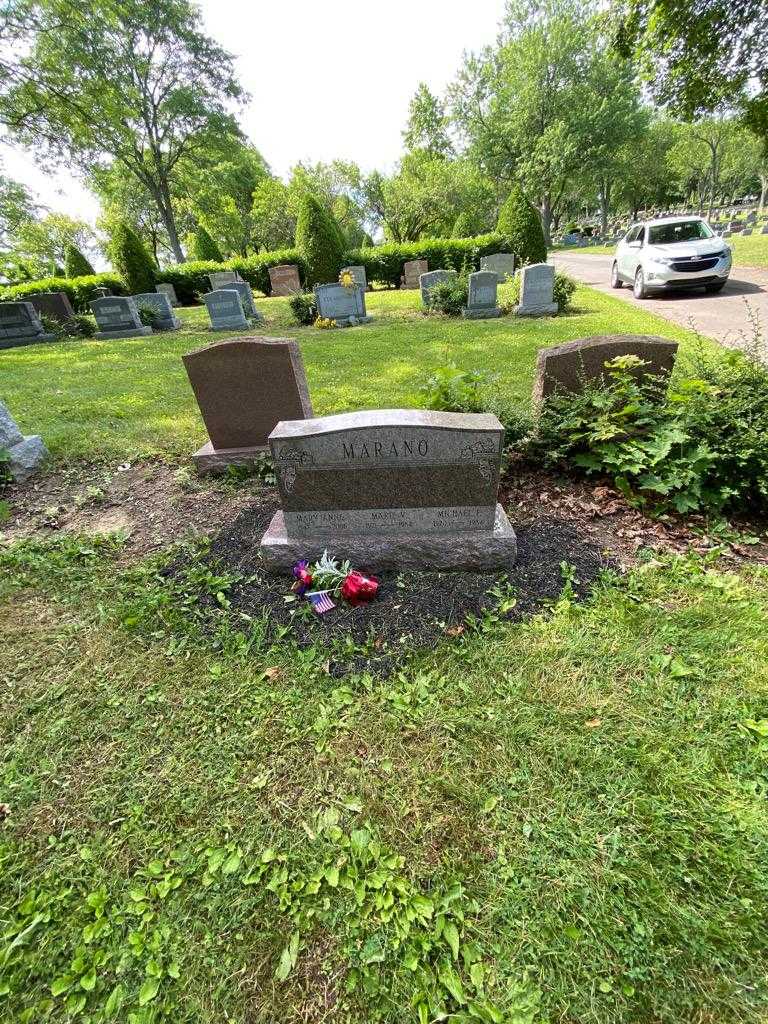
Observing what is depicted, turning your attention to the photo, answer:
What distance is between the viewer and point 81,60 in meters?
19.9

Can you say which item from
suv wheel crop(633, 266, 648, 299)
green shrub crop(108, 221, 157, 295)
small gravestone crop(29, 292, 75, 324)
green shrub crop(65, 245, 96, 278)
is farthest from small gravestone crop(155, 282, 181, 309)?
suv wheel crop(633, 266, 648, 299)

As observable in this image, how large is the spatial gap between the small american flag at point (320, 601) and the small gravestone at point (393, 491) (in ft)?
0.92

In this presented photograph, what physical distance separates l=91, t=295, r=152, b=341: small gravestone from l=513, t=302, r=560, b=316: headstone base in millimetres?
10875

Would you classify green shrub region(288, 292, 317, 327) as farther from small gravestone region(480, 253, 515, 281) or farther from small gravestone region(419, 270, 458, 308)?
small gravestone region(480, 253, 515, 281)

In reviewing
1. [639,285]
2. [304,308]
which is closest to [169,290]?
[304,308]

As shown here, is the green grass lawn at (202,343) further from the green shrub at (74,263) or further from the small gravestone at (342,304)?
the green shrub at (74,263)

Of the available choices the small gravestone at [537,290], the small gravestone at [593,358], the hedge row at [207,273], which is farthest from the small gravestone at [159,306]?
the small gravestone at [593,358]

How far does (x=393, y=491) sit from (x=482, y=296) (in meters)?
10.1

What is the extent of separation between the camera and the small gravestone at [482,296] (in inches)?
423

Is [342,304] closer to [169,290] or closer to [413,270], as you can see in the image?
[413,270]

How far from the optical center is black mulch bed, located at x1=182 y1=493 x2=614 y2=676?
7.95ft

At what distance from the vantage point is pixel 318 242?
15461 millimetres

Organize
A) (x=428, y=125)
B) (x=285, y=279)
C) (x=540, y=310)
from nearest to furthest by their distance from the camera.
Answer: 1. (x=540, y=310)
2. (x=285, y=279)
3. (x=428, y=125)

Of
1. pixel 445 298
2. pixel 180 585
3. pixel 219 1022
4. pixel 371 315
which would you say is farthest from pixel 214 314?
pixel 219 1022
